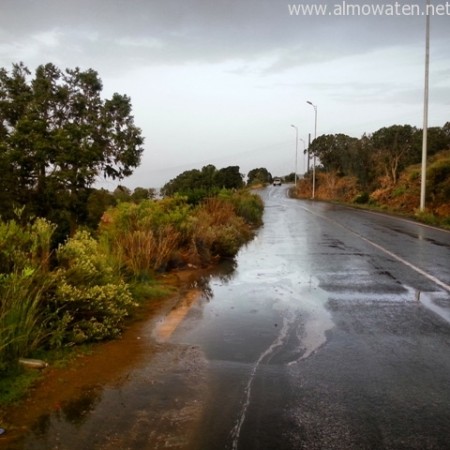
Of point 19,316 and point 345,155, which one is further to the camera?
point 345,155

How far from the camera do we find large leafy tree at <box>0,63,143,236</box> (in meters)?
32.0

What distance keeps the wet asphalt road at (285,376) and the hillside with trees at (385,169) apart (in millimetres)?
19537

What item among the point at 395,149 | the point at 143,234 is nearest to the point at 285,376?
the point at 143,234

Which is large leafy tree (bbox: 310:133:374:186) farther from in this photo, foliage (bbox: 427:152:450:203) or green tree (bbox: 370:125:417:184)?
foliage (bbox: 427:152:450:203)

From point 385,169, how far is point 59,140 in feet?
107

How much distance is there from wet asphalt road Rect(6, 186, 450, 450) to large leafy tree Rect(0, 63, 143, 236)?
23571 millimetres

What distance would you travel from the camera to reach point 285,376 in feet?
15.8

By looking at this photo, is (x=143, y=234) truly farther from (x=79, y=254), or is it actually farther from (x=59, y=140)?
(x=59, y=140)

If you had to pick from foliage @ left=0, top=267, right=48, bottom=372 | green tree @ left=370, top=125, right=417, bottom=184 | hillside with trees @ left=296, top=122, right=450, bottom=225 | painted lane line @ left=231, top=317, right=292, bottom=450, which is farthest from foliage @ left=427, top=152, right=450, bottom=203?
foliage @ left=0, top=267, right=48, bottom=372

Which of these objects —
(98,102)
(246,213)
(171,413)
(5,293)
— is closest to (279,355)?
(171,413)

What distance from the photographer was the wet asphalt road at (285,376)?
3.69m

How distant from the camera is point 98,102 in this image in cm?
3766

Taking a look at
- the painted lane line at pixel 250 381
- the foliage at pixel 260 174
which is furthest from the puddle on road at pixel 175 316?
the foliage at pixel 260 174

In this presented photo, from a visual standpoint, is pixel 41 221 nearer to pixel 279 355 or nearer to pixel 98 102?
pixel 279 355
